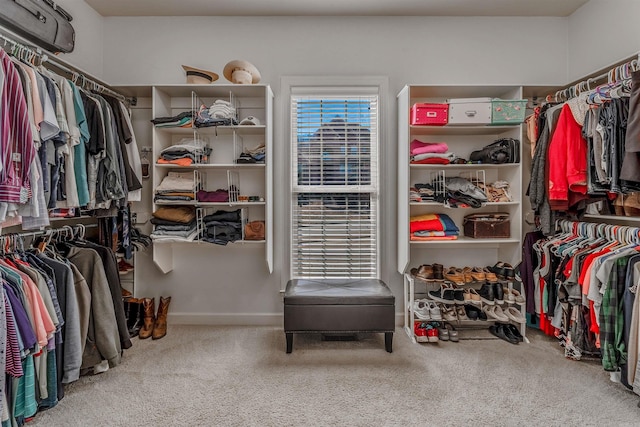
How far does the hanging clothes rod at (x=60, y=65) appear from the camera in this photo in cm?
200

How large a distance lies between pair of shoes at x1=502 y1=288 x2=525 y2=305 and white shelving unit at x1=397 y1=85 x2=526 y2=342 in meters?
0.20

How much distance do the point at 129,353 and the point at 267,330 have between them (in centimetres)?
104

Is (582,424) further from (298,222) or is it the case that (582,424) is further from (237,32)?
(237,32)

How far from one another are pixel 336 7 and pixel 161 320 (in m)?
2.96

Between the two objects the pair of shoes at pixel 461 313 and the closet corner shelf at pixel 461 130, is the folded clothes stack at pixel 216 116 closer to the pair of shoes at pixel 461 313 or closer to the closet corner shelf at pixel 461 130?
the closet corner shelf at pixel 461 130

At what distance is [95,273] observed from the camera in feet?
7.46

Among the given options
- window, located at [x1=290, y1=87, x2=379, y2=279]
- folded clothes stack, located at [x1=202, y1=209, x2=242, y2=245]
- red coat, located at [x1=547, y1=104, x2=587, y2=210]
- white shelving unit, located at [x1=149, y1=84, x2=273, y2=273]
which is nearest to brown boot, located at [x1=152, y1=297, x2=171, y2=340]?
white shelving unit, located at [x1=149, y1=84, x2=273, y2=273]

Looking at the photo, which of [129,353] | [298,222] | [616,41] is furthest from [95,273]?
[616,41]

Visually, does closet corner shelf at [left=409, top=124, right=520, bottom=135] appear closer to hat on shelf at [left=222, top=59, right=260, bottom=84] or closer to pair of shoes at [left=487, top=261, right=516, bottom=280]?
pair of shoes at [left=487, top=261, right=516, bottom=280]

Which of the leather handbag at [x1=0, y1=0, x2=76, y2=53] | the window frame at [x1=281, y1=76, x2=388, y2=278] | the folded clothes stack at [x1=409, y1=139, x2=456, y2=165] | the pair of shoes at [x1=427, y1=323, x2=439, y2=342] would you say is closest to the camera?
the leather handbag at [x1=0, y1=0, x2=76, y2=53]

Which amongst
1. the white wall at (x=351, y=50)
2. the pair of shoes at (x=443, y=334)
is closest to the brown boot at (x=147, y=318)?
the white wall at (x=351, y=50)

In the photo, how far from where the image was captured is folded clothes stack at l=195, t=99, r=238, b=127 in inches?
112

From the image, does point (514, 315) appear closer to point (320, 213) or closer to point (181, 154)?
point (320, 213)

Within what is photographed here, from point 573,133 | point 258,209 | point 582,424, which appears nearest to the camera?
point 582,424
